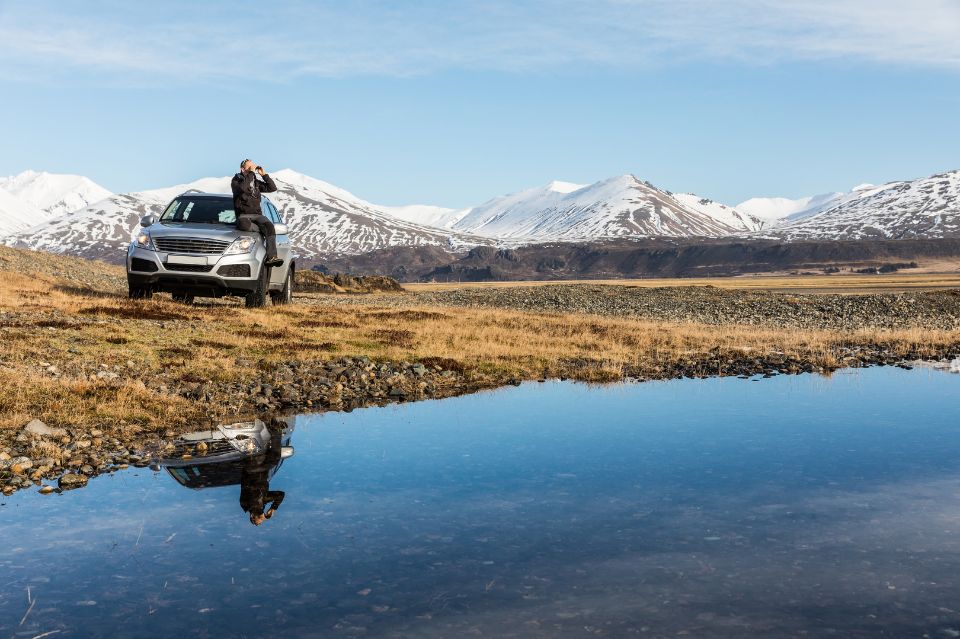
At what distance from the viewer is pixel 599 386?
19922 millimetres

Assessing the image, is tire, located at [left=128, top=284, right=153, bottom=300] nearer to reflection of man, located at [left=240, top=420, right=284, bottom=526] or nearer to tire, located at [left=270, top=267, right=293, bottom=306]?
tire, located at [left=270, top=267, right=293, bottom=306]

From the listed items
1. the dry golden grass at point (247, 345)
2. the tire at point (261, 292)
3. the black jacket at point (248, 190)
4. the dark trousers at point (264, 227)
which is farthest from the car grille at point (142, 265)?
the tire at point (261, 292)

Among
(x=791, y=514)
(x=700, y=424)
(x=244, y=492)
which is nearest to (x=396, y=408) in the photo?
(x=700, y=424)

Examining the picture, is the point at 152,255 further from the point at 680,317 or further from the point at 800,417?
the point at 680,317

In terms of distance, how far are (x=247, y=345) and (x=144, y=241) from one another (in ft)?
17.4

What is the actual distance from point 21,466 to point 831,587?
8.68 metres

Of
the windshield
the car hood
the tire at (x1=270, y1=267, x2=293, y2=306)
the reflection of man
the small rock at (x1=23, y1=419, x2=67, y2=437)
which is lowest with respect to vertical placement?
the reflection of man

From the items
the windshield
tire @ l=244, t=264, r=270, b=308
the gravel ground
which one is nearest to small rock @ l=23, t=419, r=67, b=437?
tire @ l=244, t=264, r=270, b=308

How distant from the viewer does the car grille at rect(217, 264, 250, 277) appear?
23.4 m

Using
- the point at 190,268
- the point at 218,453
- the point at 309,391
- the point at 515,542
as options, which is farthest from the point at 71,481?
the point at 190,268

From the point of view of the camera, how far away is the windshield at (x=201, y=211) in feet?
81.6

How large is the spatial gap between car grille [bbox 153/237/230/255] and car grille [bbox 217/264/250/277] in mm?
415

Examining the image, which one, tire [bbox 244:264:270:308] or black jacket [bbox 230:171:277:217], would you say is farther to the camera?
tire [bbox 244:264:270:308]

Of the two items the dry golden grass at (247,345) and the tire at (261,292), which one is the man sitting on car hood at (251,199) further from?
the dry golden grass at (247,345)
